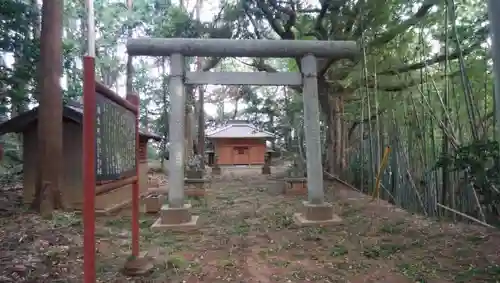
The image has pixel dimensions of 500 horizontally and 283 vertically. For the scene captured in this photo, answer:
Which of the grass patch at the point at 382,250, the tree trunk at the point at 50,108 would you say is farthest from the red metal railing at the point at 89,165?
the tree trunk at the point at 50,108

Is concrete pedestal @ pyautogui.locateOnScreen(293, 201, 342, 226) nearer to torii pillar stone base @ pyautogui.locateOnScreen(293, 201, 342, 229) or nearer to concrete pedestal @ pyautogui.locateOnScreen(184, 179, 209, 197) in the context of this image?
torii pillar stone base @ pyautogui.locateOnScreen(293, 201, 342, 229)

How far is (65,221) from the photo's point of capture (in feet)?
18.2

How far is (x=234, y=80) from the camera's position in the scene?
19.0ft

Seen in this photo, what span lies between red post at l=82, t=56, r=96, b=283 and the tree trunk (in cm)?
425

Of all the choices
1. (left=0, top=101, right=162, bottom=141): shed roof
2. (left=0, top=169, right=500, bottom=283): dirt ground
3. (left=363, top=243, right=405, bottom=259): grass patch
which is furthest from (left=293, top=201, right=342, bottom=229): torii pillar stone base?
(left=0, top=101, right=162, bottom=141): shed roof

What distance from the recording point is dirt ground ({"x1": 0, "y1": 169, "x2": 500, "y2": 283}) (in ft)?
11.0

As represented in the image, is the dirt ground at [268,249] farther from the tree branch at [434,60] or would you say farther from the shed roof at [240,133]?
the shed roof at [240,133]

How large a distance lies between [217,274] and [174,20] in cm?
826

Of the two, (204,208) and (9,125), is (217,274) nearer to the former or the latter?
(204,208)

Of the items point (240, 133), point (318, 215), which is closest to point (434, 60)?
point (318, 215)

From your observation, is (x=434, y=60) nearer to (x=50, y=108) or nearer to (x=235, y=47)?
(x=235, y=47)

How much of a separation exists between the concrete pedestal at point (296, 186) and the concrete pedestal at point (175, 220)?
405 cm

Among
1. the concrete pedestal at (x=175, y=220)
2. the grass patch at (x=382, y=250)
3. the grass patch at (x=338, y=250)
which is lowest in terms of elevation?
the grass patch at (x=338, y=250)

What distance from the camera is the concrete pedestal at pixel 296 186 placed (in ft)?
30.1
